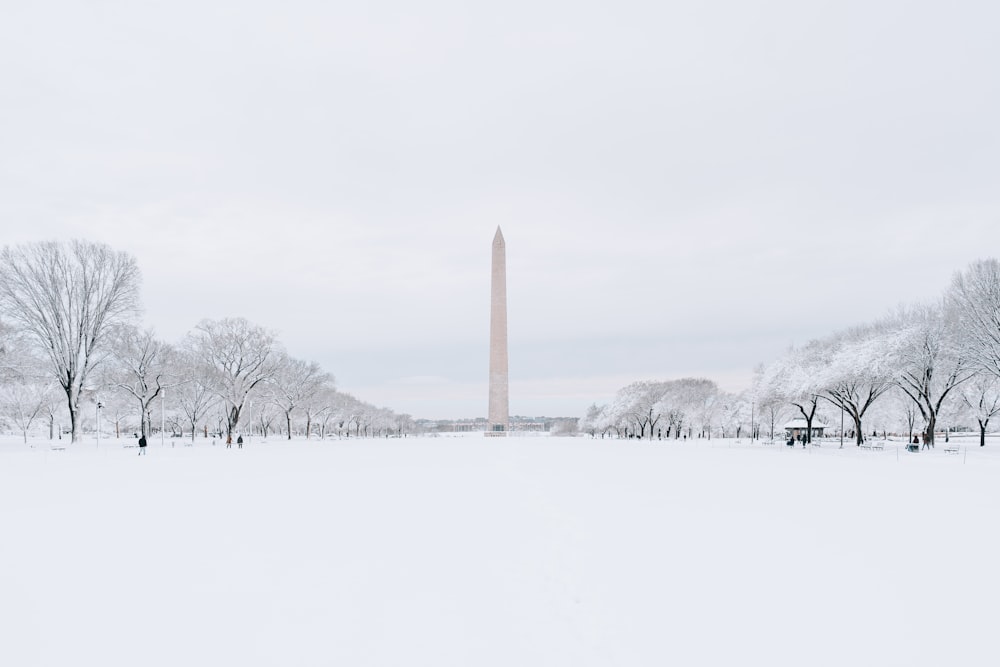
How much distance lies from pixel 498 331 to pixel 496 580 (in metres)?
52.9

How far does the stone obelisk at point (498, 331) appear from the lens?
60.1m

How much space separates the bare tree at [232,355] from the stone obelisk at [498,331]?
69.3 feet

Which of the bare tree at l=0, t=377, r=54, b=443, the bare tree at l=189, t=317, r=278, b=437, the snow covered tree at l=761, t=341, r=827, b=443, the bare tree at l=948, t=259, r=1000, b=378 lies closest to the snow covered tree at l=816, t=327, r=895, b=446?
the snow covered tree at l=761, t=341, r=827, b=443

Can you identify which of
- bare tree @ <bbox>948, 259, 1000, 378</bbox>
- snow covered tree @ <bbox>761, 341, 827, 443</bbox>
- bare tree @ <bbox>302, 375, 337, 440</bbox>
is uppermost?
bare tree @ <bbox>948, 259, 1000, 378</bbox>

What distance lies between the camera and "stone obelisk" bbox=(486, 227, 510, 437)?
60.1 meters

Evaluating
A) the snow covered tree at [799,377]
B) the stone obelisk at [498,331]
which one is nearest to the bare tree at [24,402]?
the stone obelisk at [498,331]

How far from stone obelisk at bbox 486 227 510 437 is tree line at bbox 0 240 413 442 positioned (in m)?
20.8

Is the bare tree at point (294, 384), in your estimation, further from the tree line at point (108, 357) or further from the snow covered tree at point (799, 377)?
the snow covered tree at point (799, 377)

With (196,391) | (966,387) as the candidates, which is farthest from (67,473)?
(966,387)

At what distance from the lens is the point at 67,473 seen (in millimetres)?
22172

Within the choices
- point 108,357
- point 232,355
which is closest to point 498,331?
point 232,355

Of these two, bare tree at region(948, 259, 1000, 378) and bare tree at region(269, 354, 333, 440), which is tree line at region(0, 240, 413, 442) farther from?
bare tree at region(948, 259, 1000, 378)

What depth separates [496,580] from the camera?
7660 millimetres

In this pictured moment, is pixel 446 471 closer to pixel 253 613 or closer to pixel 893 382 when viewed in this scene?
pixel 253 613
